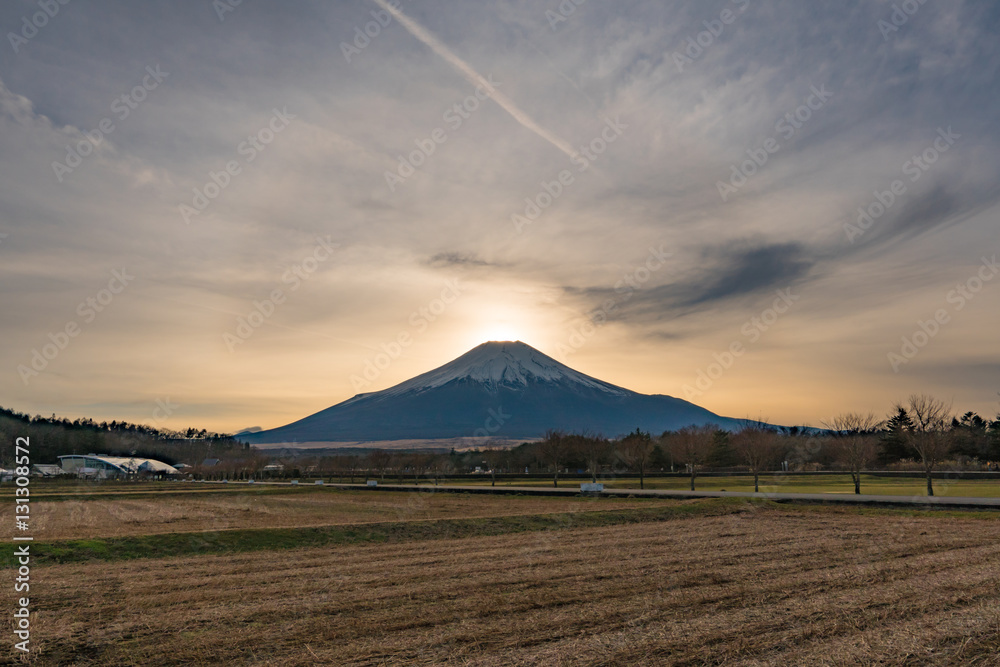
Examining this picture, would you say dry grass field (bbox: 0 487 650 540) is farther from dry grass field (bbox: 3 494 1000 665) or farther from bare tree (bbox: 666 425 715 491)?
bare tree (bbox: 666 425 715 491)

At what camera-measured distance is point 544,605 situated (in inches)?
616

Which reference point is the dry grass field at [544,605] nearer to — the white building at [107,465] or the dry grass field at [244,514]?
the dry grass field at [244,514]

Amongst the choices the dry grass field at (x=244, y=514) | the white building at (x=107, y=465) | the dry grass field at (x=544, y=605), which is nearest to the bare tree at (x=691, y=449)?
the dry grass field at (x=244, y=514)

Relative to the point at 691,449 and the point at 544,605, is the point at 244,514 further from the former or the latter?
the point at 691,449

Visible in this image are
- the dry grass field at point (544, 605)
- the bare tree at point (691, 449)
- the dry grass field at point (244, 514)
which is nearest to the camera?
the dry grass field at point (544, 605)

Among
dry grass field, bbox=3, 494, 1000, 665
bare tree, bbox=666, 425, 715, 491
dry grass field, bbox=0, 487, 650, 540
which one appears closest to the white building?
dry grass field, bbox=0, 487, 650, 540

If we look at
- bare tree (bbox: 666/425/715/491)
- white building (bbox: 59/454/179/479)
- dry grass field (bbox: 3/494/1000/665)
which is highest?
bare tree (bbox: 666/425/715/491)

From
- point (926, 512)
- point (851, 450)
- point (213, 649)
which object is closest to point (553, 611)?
point (213, 649)

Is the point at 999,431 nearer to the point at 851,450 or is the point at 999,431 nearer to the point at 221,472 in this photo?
the point at 851,450

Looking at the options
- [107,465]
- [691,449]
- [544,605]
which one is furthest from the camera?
[107,465]

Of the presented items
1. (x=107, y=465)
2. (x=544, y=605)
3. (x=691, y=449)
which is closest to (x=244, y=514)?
(x=544, y=605)

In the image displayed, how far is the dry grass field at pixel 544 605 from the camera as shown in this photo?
12.1 meters

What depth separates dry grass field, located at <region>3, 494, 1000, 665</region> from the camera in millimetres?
12062

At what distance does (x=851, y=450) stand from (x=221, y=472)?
530 ft
